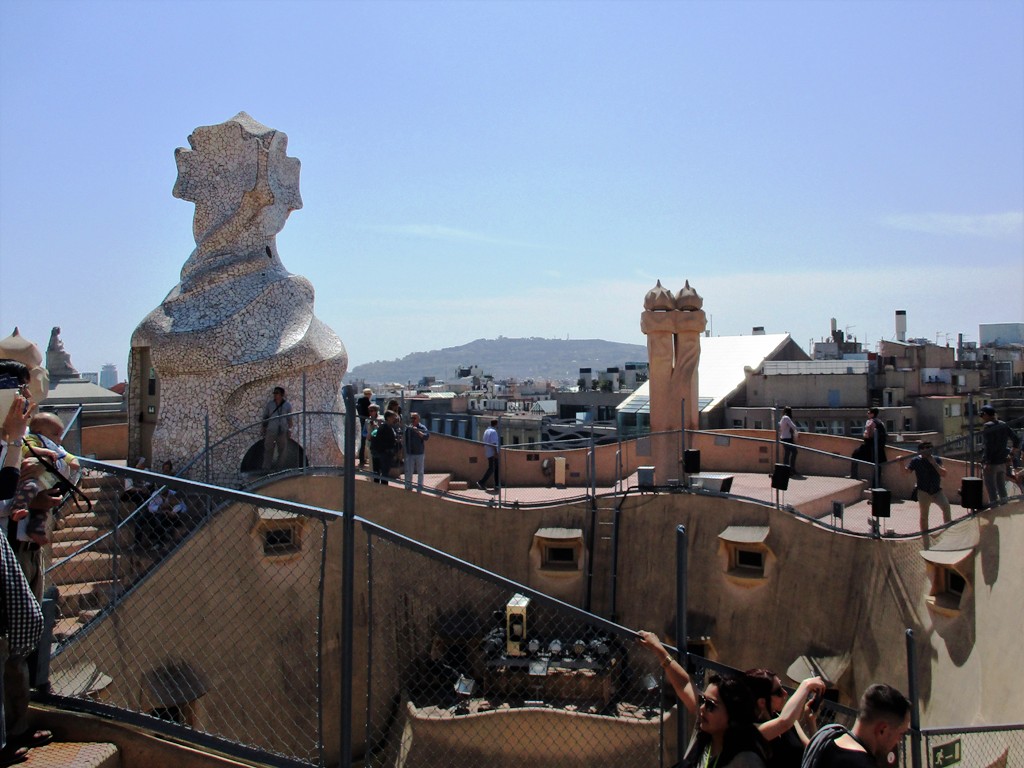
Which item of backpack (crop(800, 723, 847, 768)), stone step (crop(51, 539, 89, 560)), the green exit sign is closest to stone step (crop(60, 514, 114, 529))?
stone step (crop(51, 539, 89, 560))

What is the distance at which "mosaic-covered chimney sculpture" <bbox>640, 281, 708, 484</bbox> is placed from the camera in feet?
45.4

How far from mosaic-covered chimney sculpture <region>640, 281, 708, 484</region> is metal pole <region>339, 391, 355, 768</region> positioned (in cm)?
975

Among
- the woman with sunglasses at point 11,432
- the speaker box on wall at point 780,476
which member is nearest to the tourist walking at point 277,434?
the speaker box on wall at point 780,476

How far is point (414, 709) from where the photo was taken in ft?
34.5

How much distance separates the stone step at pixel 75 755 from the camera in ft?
14.2

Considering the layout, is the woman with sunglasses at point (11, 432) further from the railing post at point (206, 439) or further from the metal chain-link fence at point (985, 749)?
the railing post at point (206, 439)

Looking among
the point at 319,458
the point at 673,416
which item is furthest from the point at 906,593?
the point at 319,458

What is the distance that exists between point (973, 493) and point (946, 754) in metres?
4.51

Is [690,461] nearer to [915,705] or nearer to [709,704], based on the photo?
[915,705]

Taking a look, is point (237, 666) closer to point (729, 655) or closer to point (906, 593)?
point (729, 655)

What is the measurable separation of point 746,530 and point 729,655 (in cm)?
168

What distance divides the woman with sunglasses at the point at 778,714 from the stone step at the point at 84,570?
8.46 metres

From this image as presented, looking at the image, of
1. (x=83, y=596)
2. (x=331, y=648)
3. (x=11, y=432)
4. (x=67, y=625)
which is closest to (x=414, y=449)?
(x=331, y=648)

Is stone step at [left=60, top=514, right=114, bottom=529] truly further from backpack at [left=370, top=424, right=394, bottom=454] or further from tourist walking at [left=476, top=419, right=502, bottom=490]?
tourist walking at [left=476, top=419, right=502, bottom=490]
